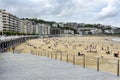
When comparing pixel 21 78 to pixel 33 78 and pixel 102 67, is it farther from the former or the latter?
pixel 102 67

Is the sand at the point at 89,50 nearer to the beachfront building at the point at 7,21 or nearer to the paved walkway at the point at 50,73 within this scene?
the paved walkway at the point at 50,73

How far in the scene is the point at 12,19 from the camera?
19362 cm

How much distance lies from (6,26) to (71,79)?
168 m

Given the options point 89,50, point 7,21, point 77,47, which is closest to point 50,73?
point 89,50

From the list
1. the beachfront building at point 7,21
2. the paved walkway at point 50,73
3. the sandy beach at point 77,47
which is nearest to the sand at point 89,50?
the sandy beach at point 77,47

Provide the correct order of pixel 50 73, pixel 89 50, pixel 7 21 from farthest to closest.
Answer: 1. pixel 7 21
2. pixel 89 50
3. pixel 50 73

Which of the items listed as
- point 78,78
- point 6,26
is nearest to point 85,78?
point 78,78

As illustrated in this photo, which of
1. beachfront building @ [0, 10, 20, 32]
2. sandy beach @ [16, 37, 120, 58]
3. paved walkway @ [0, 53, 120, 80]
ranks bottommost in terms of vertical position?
sandy beach @ [16, 37, 120, 58]

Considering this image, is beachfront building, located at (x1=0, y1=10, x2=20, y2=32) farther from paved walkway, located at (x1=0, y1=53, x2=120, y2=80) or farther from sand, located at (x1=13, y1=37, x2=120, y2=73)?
paved walkway, located at (x1=0, y1=53, x2=120, y2=80)

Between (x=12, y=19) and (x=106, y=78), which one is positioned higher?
(x=12, y=19)

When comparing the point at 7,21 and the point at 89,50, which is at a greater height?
the point at 7,21

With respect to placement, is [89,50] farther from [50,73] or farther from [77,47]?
[50,73]

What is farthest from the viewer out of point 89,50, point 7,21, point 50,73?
point 7,21

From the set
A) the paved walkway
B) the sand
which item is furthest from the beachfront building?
the paved walkway
